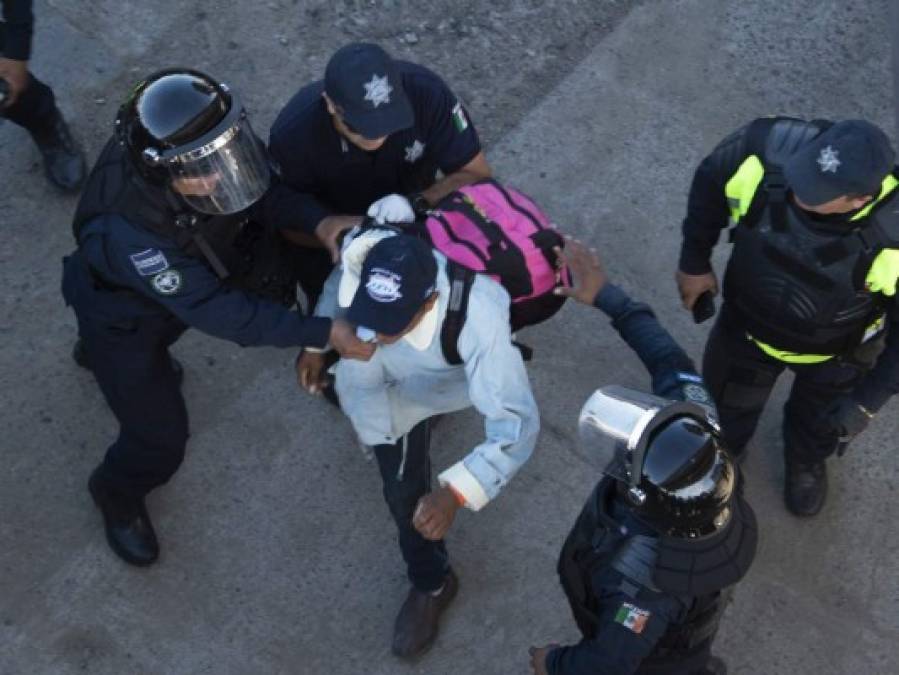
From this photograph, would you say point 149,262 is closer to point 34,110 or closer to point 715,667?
point 34,110

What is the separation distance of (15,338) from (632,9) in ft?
10.6

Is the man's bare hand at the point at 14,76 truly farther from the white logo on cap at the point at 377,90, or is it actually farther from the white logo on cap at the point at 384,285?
the white logo on cap at the point at 384,285

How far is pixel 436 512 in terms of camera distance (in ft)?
10.6

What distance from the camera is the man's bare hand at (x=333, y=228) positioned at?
3.63 meters

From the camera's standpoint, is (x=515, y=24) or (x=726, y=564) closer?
(x=726, y=564)

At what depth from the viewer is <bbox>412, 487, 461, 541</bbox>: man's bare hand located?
3207mm

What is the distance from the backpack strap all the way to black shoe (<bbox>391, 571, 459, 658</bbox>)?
1.20 m

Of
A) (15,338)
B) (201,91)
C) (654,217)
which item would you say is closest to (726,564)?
(201,91)

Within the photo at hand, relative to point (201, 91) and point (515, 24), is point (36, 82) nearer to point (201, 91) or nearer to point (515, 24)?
point (201, 91)

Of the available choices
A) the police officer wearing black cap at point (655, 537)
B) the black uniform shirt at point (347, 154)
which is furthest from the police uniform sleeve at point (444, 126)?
the police officer wearing black cap at point (655, 537)

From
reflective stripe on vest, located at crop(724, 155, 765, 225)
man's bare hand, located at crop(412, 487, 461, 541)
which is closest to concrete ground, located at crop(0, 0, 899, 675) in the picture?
man's bare hand, located at crop(412, 487, 461, 541)

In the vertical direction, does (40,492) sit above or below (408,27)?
below

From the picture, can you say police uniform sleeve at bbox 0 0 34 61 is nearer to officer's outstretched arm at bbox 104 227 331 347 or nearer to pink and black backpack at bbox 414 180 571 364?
officer's outstretched arm at bbox 104 227 331 347

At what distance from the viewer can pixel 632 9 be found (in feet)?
18.6
